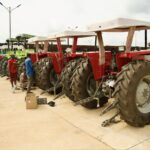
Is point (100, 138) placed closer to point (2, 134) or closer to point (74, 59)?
point (2, 134)

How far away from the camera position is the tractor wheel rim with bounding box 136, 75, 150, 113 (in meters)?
5.71

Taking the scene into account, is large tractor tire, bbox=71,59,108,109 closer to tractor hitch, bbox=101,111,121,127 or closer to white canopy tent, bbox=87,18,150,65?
white canopy tent, bbox=87,18,150,65

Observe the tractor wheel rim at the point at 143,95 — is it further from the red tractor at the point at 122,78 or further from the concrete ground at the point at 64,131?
the concrete ground at the point at 64,131

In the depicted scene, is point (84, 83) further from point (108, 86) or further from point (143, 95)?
point (143, 95)

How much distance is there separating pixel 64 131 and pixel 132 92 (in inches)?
58.3

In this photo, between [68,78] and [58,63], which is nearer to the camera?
[68,78]

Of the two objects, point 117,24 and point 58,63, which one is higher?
point 117,24

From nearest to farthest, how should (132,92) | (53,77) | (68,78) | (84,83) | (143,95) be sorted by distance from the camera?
(132,92), (143,95), (84,83), (68,78), (53,77)

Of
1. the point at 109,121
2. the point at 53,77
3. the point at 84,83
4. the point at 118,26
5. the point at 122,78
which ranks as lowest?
the point at 109,121

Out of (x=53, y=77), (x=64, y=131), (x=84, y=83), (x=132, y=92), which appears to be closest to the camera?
(x=132, y=92)

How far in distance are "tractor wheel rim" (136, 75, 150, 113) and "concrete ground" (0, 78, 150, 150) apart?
0.46m

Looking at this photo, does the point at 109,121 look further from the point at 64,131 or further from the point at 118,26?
the point at 118,26

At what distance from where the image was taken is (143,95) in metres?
5.79

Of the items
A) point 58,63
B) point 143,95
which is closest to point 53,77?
point 58,63
